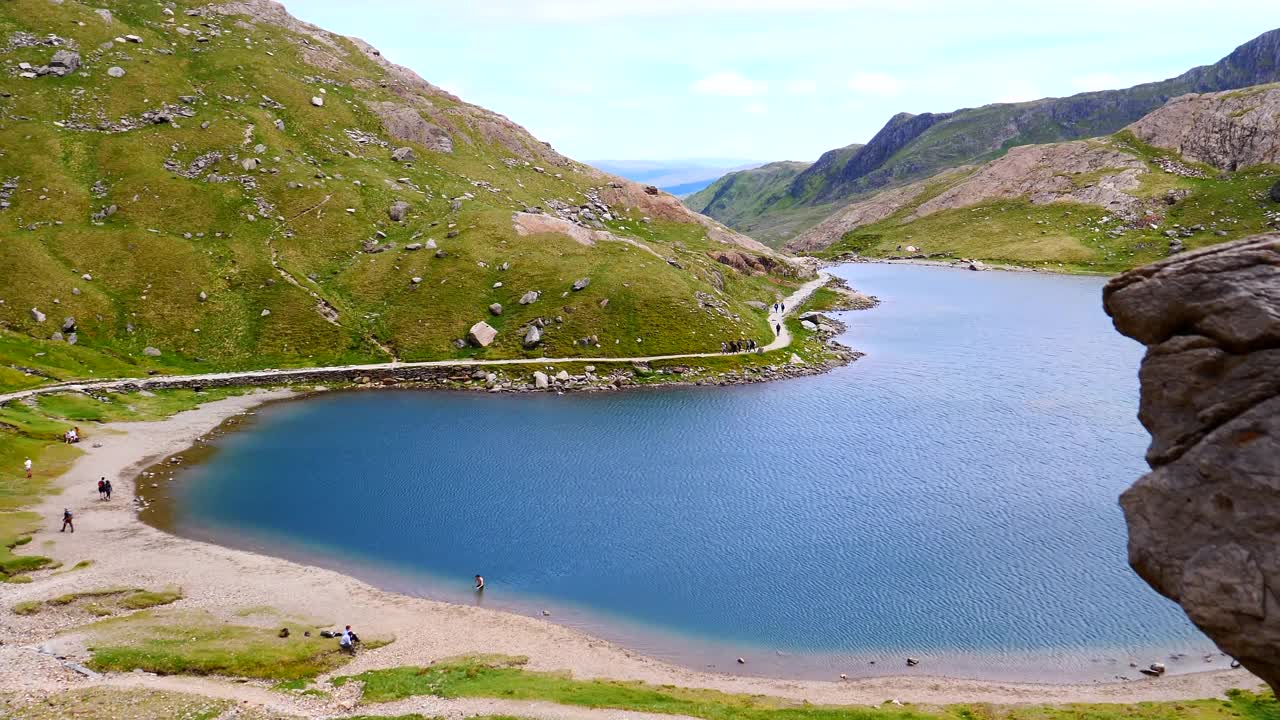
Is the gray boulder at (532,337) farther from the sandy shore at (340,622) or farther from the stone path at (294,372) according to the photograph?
the sandy shore at (340,622)

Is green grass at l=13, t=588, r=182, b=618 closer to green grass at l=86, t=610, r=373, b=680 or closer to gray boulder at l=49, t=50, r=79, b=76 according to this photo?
green grass at l=86, t=610, r=373, b=680

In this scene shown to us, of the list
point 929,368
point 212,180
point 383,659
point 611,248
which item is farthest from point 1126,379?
point 212,180

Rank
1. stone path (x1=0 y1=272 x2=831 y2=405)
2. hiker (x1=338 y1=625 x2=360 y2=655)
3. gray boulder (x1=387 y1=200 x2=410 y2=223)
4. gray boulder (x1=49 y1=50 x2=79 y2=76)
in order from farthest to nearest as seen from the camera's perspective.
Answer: gray boulder (x1=49 y1=50 x2=79 y2=76)
gray boulder (x1=387 y1=200 x2=410 y2=223)
stone path (x1=0 y1=272 x2=831 y2=405)
hiker (x1=338 y1=625 x2=360 y2=655)

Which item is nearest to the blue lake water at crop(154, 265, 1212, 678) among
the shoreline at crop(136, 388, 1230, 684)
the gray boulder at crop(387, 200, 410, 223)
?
the shoreline at crop(136, 388, 1230, 684)

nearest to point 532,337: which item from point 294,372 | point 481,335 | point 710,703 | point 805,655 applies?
point 481,335

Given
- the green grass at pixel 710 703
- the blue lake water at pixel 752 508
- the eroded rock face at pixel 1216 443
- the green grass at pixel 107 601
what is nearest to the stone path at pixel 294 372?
the blue lake water at pixel 752 508

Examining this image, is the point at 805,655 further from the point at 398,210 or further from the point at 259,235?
the point at 398,210
